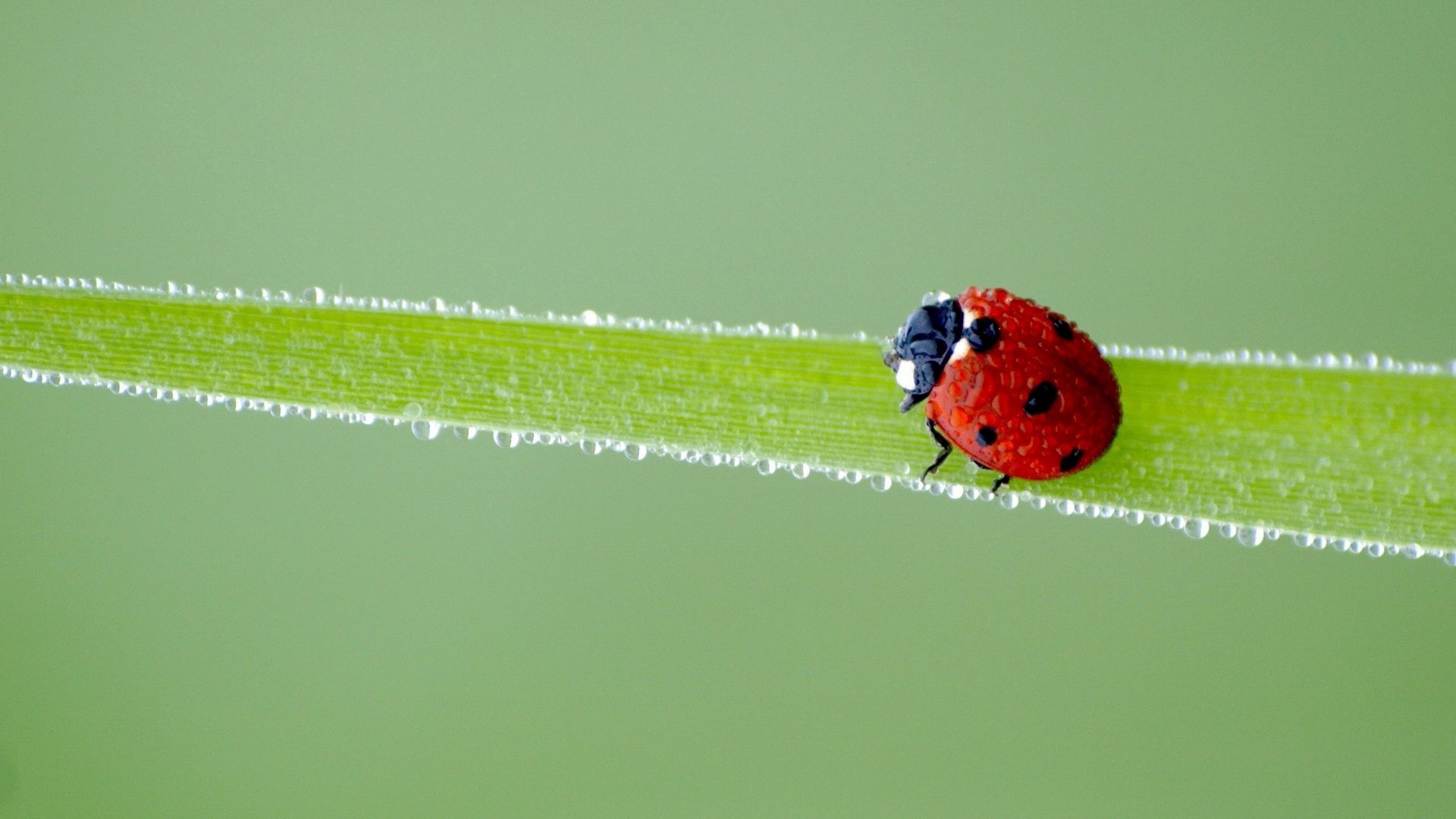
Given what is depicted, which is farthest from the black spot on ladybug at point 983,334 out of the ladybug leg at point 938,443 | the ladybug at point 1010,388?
the ladybug leg at point 938,443

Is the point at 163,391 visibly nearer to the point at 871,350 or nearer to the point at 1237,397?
the point at 871,350

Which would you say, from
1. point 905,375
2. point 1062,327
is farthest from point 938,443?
point 1062,327

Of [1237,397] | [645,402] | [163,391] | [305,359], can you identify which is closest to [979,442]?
[1237,397]

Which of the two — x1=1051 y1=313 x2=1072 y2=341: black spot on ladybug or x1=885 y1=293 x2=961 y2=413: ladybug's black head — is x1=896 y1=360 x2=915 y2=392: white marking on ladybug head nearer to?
x1=885 y1=293 x2=961 y2=413: ladybug's black head

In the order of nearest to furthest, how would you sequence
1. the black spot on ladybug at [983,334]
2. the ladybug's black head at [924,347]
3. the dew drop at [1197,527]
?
the dew drop at [1197,527]
the ladybug's black head at [924,347]
the black spot on ladybug at [983,334]

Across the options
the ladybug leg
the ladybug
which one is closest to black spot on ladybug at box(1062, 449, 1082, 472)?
the ladybug

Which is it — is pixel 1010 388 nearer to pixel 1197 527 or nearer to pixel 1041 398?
pixel 1041 398

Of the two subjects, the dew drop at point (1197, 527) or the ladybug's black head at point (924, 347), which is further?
the ladybug's black head at point (924, 347)

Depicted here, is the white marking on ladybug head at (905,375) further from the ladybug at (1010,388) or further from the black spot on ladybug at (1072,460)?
the black spot on ladybug at (1072,460)
